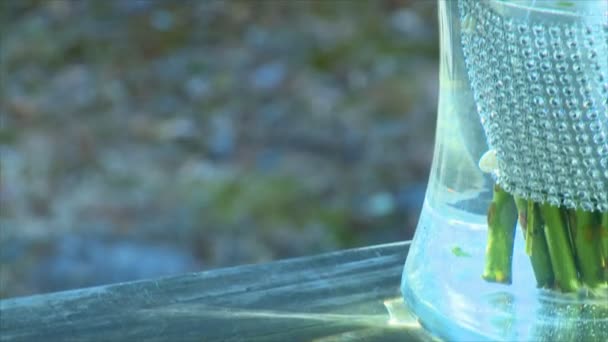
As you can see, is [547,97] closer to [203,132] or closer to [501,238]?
[501,238]

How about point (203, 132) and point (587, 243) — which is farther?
point (203, 132)

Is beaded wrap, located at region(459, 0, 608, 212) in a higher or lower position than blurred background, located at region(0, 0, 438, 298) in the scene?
higher

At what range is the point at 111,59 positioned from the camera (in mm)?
2199

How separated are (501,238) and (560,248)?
3cm

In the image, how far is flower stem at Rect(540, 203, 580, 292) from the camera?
586mm

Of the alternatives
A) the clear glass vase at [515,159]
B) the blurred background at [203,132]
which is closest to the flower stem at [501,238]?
the clear glass vase at [515,159]

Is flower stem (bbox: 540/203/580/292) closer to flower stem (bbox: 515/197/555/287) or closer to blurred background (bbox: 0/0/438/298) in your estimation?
flower stem (bbox: 515/197/555/287)

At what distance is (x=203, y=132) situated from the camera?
1.99 meters

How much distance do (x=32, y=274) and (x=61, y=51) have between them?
696 millimetres

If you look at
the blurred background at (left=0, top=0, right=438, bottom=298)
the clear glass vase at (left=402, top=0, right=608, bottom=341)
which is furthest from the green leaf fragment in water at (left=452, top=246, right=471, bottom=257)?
the blurred background at (left=0, top=0, right=438, bottom=298)

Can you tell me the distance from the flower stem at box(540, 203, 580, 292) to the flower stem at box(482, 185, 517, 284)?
0.8 inches

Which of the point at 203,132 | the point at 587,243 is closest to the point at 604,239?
the point at 587,243

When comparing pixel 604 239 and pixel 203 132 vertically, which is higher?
pixel 604 239

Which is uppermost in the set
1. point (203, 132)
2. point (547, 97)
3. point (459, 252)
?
point (547, 97)
